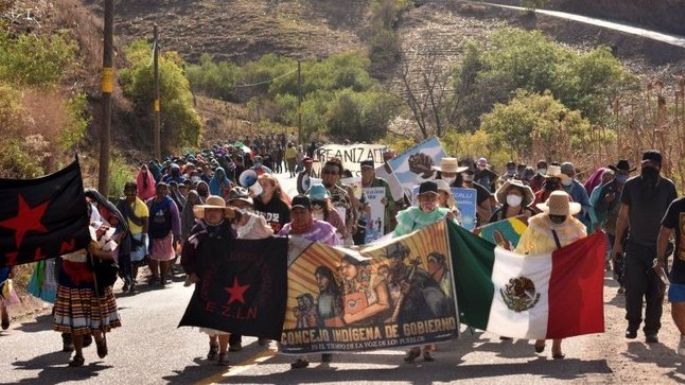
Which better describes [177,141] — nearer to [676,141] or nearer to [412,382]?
[676,141]

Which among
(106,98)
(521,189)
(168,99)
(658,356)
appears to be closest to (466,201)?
(521,189)

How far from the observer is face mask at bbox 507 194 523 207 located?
636 inches

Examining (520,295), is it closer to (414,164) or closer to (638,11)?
(414,164)

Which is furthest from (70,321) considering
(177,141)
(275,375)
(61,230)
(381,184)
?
(177,141)

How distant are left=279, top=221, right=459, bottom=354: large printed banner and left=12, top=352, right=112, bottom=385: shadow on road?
1.80 meters

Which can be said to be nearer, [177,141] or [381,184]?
[381,184]

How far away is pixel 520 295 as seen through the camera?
43.7 ft

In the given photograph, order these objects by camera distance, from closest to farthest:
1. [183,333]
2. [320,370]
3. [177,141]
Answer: [320,370] < [183,333] < [177,141]

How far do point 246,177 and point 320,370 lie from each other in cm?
648

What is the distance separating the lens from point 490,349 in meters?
14.2

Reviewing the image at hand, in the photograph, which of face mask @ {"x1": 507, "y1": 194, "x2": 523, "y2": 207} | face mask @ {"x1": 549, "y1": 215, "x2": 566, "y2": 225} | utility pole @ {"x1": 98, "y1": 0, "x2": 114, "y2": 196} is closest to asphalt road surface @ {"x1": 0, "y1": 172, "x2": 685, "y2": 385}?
face mask @ {"x1": 549, "y1": 215, "x2": 566, "y2": 225}

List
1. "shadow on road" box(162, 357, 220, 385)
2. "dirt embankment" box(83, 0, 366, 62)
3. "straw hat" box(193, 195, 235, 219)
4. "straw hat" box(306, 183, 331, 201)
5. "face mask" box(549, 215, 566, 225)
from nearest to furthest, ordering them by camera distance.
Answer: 1. "shadow on road" box(162, 357, 220, 385)
2. "straw hat" box(193, 195, 235, 219)
3. "face mask" box(549, 215, 566, 225)
4. "straw hat" box(306, 183, 331, 201)
5. "dirt embankment" box(83, 0, 366, 62)

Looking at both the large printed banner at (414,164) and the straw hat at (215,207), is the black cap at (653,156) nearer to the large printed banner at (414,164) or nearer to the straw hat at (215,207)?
the straw hat at (215,207)

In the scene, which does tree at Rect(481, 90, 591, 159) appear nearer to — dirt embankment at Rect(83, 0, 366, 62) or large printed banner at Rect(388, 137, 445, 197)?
large printed banner at Rect(388, 137, 445, 197)
